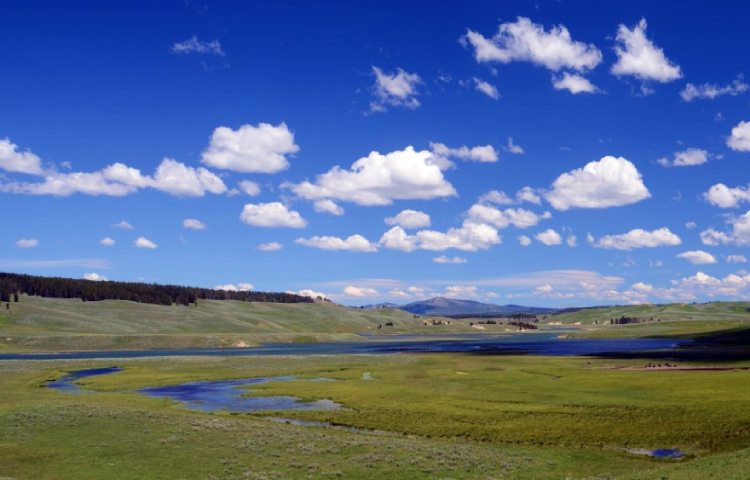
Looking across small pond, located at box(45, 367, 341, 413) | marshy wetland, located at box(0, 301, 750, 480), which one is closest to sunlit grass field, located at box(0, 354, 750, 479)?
marshy wetland, located at box(0, 301, 750, 480)

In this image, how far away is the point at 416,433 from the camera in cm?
5322

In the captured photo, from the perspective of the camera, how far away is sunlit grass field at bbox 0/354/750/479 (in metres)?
39.6

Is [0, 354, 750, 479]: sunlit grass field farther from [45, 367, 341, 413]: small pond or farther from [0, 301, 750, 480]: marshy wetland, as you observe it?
[45, 367, 341, 413]: small pond

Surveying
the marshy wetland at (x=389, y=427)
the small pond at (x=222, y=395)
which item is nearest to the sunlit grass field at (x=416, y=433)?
the marshy wetland at (x=389, y=427)

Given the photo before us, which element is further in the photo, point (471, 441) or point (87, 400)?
point (87, 400)

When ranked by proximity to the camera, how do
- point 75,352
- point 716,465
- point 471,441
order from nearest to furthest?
point 716,465 < point 471,441 < point 75,352

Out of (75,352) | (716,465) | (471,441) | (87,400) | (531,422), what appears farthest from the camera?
(75,352)

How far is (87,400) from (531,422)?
47476mm

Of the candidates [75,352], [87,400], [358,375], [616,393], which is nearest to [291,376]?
[358,375]

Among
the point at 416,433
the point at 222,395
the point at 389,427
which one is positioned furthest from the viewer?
the point at 222,395

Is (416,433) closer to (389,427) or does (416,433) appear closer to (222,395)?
(389,427)

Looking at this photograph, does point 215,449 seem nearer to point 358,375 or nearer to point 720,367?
point 358,375

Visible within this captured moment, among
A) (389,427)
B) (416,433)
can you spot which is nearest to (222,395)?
(389,427)

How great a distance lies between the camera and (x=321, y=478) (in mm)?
37938
